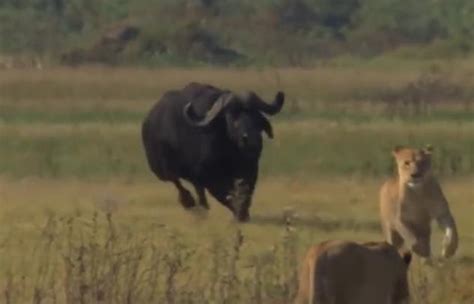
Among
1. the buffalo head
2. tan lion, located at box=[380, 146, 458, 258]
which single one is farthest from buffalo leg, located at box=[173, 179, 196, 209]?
tan lion, located at box=[380, 146, 458, 258]

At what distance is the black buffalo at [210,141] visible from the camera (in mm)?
19844

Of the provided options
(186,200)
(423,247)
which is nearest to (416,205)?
(423,247)

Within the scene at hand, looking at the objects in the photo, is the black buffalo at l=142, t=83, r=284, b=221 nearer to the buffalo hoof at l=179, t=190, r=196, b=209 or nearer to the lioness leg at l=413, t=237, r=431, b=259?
the buffalo hoof at l=179, t=190, r=196, b=209

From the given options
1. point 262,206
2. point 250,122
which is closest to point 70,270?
point 250,122

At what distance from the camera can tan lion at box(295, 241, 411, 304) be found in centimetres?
1012

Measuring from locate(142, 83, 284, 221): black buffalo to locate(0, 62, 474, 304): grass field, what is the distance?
34 centimetres

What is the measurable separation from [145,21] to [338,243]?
52.9m

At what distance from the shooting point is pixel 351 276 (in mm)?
10219

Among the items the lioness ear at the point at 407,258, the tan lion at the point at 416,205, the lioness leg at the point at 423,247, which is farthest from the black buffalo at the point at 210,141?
the lioness ear at the point at 407,258

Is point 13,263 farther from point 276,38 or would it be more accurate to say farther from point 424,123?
point 276,38

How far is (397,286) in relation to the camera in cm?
1034

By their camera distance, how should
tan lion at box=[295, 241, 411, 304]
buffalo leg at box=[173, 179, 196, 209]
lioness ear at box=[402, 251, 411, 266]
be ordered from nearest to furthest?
tan lion at box=[295, 241, 411, 304] < lioness ear at box=[402, 251, 411, 266] < buffalo leg at box=[173, 179, 196, 209]

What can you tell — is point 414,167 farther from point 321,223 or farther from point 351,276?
point 351,276

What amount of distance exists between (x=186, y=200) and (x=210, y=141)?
0.74 m
